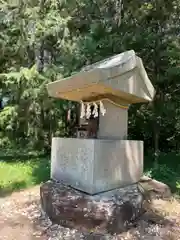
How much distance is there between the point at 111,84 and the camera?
10.1ft

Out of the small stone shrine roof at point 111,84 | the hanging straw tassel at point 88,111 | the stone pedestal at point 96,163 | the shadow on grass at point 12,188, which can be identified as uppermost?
the small stone shrine roof at point 111,84

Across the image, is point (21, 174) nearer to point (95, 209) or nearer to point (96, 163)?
point (96, 163)

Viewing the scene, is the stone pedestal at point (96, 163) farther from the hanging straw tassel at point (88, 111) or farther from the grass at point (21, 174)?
the grass at point (21, 174)

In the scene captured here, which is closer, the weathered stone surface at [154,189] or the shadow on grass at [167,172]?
the weathered stone surface at [154,189]

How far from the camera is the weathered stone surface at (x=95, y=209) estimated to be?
289cm

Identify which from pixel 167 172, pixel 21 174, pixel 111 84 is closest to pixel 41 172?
pixel 21 174

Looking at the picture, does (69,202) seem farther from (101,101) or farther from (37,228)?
(101,101)

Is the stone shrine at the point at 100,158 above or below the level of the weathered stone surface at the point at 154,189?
above

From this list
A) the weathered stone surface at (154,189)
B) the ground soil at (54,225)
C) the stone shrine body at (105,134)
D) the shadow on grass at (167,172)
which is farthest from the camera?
the shadow on grass at (167,172)

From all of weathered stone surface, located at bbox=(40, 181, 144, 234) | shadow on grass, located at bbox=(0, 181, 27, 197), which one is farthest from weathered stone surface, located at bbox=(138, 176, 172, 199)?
shadow on grass, located at bbox=(0, 181, 27, 197)

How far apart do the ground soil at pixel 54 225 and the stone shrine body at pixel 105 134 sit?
1.67 ft

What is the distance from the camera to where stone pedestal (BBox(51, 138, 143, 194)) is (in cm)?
316

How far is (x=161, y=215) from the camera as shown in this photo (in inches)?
139

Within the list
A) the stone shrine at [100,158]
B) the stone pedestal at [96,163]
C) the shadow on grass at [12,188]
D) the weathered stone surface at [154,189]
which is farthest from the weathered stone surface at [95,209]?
the shadow on grass at [12,188]
